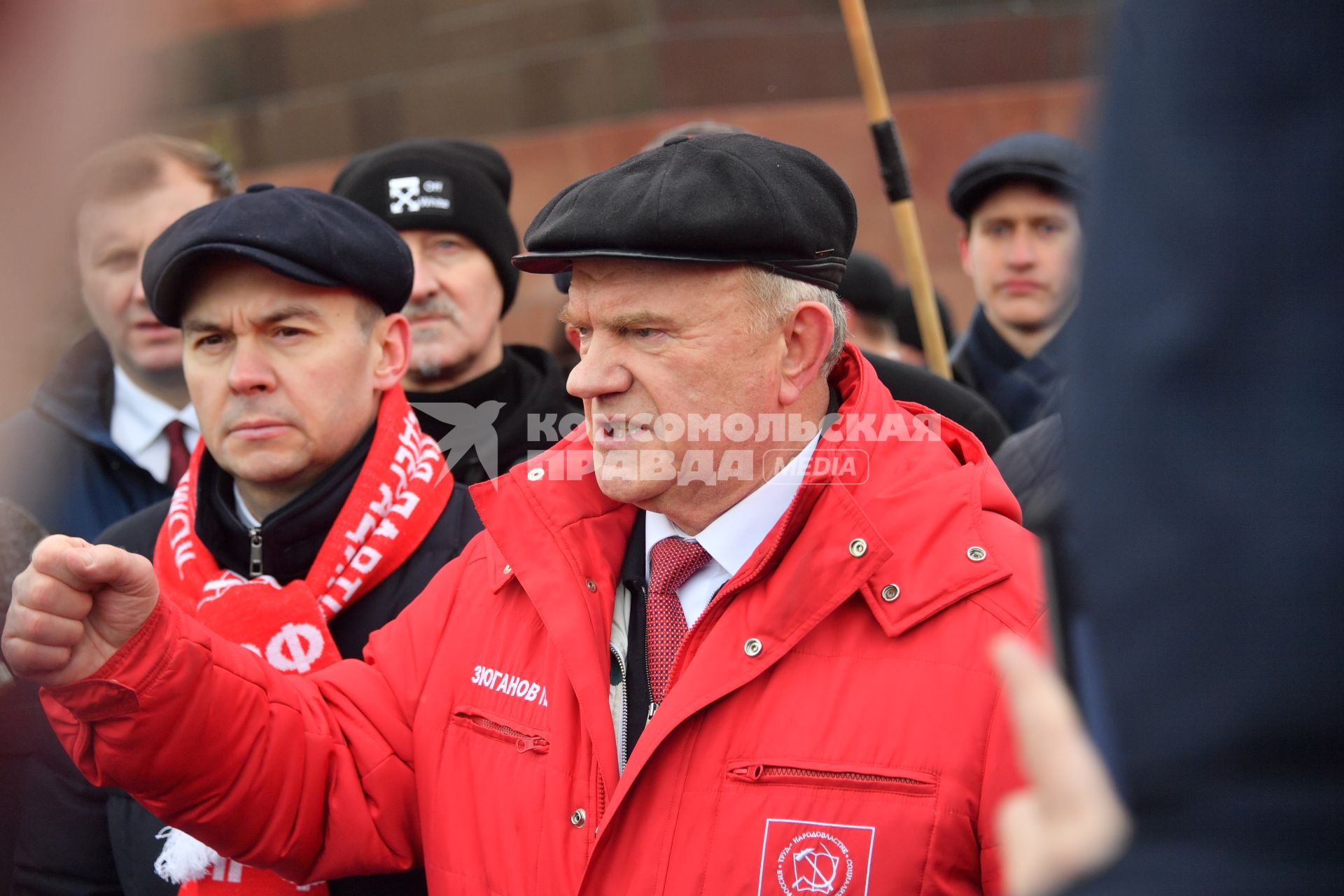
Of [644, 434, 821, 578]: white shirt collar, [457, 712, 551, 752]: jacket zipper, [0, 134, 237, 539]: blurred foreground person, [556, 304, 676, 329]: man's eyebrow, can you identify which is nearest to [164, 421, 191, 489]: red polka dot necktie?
[0, 134, 237, 539]: blurred foreground person

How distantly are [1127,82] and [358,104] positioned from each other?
8812mm

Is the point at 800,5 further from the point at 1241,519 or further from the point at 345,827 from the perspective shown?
the point at 1241,519

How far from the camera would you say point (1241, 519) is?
1.98 ft

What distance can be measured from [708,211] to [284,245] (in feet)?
3.62

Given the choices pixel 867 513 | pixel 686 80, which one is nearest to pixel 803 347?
pixel 867 513

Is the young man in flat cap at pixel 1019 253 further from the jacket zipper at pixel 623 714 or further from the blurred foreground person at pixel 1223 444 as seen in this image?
the blurred foreground person at pixel 1223 444

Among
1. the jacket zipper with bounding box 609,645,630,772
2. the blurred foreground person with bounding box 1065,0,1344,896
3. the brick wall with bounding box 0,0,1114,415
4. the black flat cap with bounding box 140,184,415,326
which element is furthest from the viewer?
the brick wall with bounding box 0,0,1114,415

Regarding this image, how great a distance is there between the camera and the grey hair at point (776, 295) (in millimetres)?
2344

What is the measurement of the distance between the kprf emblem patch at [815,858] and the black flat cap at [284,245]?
1.62 m

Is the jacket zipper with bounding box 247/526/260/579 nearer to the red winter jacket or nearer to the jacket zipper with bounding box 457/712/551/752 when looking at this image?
the red winter jacket

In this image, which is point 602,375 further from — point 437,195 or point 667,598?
point 437,195

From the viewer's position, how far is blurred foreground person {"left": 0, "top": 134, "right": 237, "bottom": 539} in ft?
12.0

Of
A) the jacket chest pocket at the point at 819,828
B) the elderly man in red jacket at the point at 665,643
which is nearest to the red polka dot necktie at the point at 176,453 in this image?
the elderly man in red jacket at the point at 665,643

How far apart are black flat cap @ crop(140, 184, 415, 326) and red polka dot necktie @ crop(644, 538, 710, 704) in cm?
105
